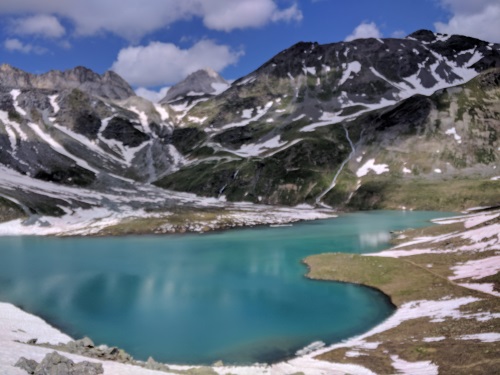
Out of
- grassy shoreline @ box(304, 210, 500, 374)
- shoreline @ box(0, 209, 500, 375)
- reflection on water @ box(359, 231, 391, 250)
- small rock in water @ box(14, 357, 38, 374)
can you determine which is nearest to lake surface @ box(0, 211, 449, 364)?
reflection on water @ box(359, 231, 391, 250)

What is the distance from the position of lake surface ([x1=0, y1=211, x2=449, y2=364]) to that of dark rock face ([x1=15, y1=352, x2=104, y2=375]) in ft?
44.3

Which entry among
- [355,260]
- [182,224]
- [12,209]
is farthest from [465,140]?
[12,209]

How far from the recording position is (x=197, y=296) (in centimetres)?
5581

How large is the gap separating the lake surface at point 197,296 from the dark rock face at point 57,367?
13.5m

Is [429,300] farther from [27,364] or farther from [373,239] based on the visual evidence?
[373,239]

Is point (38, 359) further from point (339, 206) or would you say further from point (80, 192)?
point (80, 192)

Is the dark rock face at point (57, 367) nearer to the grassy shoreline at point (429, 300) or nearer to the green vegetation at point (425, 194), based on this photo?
the grassy shoreline at point (429, 300)

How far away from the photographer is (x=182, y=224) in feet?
447

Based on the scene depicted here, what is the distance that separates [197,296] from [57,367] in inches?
1364

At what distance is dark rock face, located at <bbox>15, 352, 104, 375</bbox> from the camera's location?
847 inches

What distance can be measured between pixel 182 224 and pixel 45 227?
143ft

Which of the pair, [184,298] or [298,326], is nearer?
[298,326]

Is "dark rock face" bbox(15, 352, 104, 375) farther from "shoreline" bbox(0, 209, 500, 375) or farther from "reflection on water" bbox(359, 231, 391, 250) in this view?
"reflection on water" bbox(359, 231, 391, 250)

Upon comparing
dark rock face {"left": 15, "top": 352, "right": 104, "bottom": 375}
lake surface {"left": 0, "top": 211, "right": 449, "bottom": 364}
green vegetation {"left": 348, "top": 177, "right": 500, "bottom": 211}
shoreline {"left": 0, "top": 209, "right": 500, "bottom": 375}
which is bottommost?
lake surface {"left": 0, "top": 211, "right": 449, "bottom": 364}
